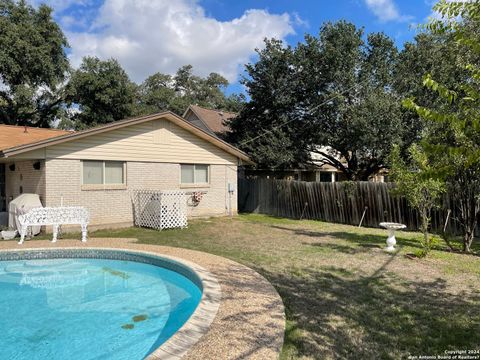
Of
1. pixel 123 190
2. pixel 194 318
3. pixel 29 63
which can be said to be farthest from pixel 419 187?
pixel 29 63

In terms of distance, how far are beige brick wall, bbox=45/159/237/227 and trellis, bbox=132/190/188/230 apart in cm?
42

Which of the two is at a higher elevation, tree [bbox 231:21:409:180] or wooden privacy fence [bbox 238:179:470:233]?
tree [bbox 231:21:409:180]

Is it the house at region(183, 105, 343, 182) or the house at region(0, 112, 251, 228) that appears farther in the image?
the house at region(183, 105, 343, 182)

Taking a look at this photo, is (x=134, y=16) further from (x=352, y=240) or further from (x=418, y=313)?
(x=418, y=313)

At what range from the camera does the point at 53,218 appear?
10.3 meters

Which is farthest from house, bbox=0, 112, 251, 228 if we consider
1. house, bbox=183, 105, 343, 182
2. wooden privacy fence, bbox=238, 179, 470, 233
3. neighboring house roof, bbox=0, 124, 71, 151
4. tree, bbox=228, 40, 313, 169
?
house, bbox=183, 105, 343, 182

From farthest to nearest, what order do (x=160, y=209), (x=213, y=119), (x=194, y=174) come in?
(x=213, y=119)
(x=194, y=174)
(x=160, y=209)

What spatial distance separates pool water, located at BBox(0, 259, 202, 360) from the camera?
4.84m

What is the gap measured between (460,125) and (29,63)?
30535 mm

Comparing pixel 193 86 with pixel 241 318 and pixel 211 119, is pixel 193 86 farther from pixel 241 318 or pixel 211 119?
pixel 241 318

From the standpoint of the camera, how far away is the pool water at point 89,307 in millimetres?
4844

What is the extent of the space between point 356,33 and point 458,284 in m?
17.6

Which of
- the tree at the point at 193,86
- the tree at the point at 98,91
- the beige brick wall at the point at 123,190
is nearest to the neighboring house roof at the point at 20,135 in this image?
the beige brick wall at the point at 123,190

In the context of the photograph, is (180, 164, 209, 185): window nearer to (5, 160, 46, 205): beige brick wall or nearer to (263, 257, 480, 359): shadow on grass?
(5, 160, 46, 205): beige brick wall
